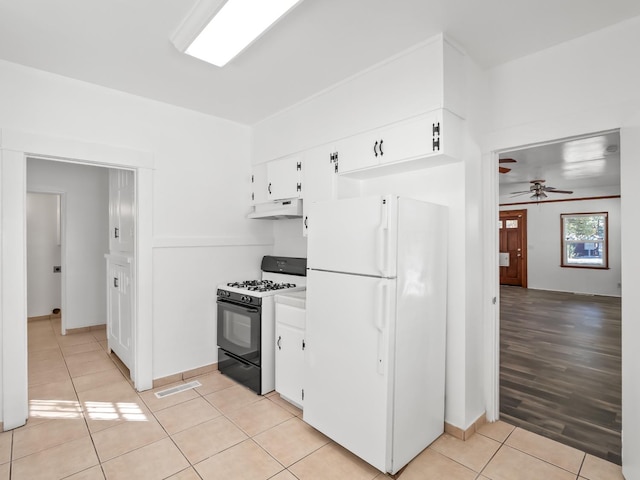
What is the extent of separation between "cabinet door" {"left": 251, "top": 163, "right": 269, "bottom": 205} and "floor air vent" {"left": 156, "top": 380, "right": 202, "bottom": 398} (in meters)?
1.91

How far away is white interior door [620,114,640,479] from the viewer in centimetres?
184

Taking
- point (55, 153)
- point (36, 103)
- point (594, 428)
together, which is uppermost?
point (36, 103)

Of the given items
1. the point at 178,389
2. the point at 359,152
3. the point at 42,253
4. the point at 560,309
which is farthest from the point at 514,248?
the point at 42,253

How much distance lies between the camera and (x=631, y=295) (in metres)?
1.88

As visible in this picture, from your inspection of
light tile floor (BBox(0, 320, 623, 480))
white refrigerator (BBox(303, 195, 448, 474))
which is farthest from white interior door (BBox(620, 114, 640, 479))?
white refrigerator (BBox(303, 195, 448, 474))

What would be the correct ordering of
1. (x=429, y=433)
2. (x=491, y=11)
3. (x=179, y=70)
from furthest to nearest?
(x=179, y=70) < (x=429, y=433) < (x=491, y=11)

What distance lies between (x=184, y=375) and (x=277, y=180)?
2121mm

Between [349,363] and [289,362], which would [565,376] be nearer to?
[349,363]

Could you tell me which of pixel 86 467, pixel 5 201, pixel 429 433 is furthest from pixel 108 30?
pixel 429 433

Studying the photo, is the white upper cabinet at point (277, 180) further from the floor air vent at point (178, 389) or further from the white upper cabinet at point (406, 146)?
the floor air vent at point (178, 389)

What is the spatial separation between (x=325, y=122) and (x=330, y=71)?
1.43ft

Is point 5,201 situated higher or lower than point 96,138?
lower

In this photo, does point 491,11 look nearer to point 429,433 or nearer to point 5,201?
point 429,433

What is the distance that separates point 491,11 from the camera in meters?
1.96
